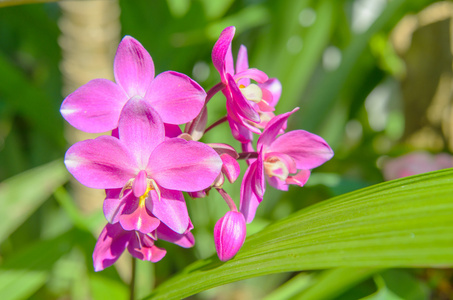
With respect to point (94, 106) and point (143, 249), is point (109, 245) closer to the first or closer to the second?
point (143, 249)

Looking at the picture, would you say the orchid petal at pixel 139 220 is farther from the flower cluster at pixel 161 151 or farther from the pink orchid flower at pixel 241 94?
the pink orchid flower at pixel 241 94

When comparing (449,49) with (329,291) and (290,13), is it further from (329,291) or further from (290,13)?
(329,291)

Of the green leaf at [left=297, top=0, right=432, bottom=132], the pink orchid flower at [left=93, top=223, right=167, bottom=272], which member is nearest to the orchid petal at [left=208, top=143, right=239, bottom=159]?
the pink orchid flower at [left=93, top=223, right=167, bottom=272]

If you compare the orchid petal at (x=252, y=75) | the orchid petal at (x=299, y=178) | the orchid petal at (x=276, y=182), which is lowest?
the orchid petal at (x=276, y=182)

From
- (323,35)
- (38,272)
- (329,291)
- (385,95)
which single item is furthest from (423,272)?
(385,95)

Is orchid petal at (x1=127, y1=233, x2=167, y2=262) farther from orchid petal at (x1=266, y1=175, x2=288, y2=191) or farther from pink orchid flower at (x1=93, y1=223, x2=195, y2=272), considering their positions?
orchid petal at (x1=266, y1=175, x2=288, y2=191)

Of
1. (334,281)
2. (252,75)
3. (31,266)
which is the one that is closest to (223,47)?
(252,75)

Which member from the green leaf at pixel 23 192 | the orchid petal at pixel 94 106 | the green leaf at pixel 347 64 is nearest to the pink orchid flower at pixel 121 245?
the orchid petal at pixel 94 106

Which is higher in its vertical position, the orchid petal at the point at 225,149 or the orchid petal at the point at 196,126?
the orchid petal at the point at 196,126
